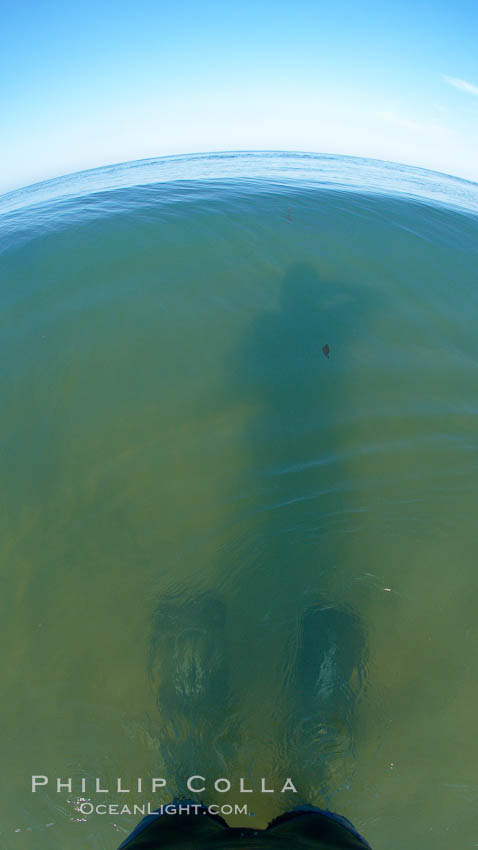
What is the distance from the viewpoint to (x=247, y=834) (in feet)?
5.81

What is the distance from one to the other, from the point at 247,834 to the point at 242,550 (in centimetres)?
174

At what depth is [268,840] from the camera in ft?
5.13

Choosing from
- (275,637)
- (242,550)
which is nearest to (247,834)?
(275,637)

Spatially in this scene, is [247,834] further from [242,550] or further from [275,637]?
[242,550]

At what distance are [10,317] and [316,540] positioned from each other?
265 inches

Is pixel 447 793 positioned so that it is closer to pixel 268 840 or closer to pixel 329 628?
pixel 329 628

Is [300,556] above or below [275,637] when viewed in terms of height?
above

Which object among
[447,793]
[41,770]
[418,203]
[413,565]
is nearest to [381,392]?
[413,565]

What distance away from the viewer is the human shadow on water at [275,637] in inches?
93.4

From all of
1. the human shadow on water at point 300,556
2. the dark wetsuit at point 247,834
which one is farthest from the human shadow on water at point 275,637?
the dark wetsuit at point 247,834

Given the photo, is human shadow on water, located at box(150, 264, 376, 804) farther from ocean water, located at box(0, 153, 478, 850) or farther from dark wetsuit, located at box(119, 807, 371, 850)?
dark wetsuit, located at box(119, 807, 371, 850)

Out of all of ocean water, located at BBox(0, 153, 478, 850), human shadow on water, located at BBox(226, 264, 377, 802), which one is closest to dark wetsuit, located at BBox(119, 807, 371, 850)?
ocean water, located at BBox(0, 153, 478, 850)

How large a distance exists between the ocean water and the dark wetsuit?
188 millimetres

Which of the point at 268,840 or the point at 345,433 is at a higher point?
the point at 345,433
